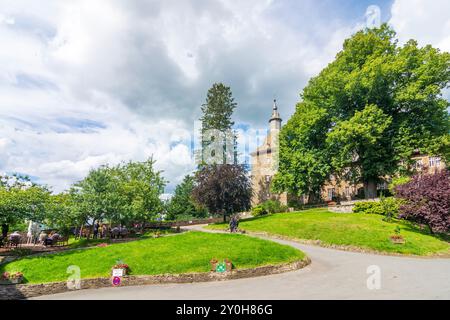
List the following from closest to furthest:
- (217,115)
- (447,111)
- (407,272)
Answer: (407,272)
(447,111)
(217,115)

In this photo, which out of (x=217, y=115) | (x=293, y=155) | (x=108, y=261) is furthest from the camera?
(x=217, y=115)

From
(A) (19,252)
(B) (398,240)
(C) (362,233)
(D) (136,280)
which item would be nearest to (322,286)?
(D) (136,280)

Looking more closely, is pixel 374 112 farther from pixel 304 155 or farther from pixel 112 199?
pixel 112 199

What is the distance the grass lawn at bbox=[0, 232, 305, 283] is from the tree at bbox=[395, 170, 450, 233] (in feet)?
45.3

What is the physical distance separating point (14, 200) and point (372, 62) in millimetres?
36857

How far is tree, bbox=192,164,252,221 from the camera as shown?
3284cm

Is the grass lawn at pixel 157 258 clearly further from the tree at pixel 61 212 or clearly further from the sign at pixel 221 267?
the tree at pixel 61 212

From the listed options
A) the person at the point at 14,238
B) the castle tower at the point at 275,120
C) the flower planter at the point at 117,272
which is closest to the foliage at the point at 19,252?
the person at the point at 14,238

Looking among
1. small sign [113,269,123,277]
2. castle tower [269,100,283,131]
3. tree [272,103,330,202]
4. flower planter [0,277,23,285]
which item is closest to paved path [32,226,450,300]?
small sign [113,269,123,277]

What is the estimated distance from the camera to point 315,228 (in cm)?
2288

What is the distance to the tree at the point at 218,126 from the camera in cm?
5122

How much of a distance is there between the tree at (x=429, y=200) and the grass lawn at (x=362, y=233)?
1.28 m

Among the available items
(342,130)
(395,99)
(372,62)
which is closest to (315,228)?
(342,130)
